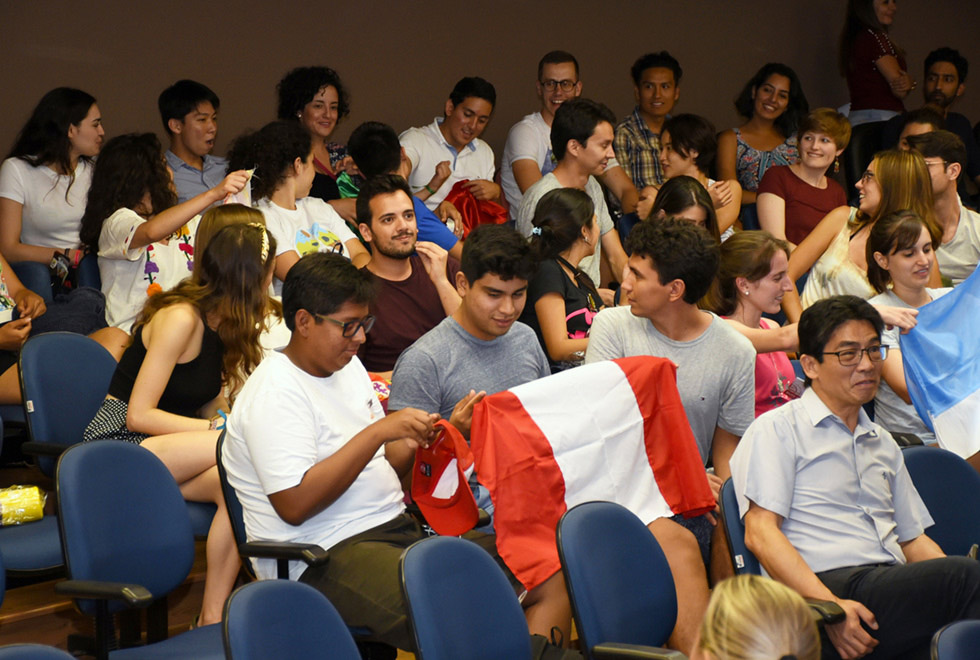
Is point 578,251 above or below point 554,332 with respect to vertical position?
above

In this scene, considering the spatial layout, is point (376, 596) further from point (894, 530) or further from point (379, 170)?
point (379, 170)

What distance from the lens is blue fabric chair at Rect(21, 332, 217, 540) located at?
3721 millimetres

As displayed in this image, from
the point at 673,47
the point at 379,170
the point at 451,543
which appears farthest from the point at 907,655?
the point at 673,47

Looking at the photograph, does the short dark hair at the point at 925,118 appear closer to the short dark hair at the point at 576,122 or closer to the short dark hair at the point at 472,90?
the short dark hair at the point at 576,122

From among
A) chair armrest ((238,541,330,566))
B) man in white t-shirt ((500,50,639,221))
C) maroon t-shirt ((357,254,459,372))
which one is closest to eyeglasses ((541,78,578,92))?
man in white t-shirt ((500,50,639,221))

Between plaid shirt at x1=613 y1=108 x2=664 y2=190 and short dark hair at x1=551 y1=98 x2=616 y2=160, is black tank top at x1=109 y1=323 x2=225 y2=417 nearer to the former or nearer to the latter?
short dark hair at x1=551 y1=98 x2=616 y2=160

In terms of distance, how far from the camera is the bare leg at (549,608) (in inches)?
119

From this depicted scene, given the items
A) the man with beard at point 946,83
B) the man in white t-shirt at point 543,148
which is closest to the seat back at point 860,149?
the man with beard at point 946,83

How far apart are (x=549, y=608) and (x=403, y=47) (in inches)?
184

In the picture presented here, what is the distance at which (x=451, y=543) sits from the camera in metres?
2.51

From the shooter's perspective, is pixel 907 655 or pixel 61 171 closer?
pixel 907 655

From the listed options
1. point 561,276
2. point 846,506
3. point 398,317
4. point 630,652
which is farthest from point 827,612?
point 398,317

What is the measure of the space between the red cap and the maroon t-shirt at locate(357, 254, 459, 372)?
127 centimetres

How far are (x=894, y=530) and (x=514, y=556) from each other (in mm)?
1109
